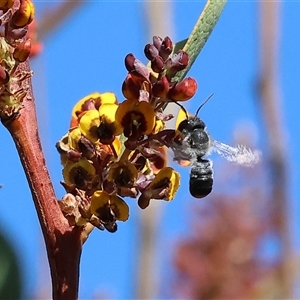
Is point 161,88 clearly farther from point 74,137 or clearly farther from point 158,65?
point 74,137

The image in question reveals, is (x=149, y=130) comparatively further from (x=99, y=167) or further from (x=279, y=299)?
(x=279, y=299)

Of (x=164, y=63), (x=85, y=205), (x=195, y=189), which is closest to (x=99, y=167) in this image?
(x=85, y=205)

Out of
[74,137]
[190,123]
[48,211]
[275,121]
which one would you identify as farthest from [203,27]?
[275,121]

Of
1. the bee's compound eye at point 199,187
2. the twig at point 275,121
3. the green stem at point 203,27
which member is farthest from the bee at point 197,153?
the twig at point 275,121

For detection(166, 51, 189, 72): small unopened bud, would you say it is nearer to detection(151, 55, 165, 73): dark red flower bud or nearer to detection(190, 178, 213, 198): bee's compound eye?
detection(151, 55, 165, 73): dark red flower bud

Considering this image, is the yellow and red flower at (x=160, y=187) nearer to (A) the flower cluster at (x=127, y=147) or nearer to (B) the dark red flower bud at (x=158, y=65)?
(A) the flower cluster at (x=127, y=147)

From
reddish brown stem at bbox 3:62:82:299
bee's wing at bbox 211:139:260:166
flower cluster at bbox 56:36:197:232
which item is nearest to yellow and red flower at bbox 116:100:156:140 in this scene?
flower cluster at bbox 56:36:197:232
